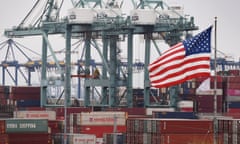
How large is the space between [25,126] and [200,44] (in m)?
25.7

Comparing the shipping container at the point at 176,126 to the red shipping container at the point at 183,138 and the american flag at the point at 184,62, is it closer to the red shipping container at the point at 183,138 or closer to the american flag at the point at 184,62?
the red shipping container at the point at 183,138

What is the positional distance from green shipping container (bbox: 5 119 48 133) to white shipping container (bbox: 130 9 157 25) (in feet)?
140

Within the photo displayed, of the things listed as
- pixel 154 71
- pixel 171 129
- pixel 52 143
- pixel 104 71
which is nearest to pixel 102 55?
pixel 104 71

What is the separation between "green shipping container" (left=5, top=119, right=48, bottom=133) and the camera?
206 feet

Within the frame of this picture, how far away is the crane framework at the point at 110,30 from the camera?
342ft

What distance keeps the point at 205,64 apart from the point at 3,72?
141671mm

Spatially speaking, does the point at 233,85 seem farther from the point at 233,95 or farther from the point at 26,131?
the point at 26,131

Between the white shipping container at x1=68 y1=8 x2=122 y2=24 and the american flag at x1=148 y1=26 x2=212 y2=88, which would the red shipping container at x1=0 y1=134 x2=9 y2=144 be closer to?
the american flag at x1=148 y1=26 x2=212 y2=88

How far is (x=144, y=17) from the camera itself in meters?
106

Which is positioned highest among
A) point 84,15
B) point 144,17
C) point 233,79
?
point 84,15

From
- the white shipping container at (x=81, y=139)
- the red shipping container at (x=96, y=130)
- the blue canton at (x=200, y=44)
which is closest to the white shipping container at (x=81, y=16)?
the red shipping container at (x=96, y=130)

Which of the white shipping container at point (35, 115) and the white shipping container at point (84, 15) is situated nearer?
the white shipping container at point (35, 115)

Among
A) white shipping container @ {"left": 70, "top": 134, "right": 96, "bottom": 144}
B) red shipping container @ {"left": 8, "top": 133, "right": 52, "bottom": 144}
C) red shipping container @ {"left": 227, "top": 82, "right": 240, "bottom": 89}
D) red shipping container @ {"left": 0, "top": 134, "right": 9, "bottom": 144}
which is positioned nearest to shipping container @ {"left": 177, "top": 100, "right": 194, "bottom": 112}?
red shipping container @ {"left": 227, "top": 82, "right": 240, "bottom": 89}

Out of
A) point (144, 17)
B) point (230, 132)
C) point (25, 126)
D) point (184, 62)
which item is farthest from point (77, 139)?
point (144, 17)
